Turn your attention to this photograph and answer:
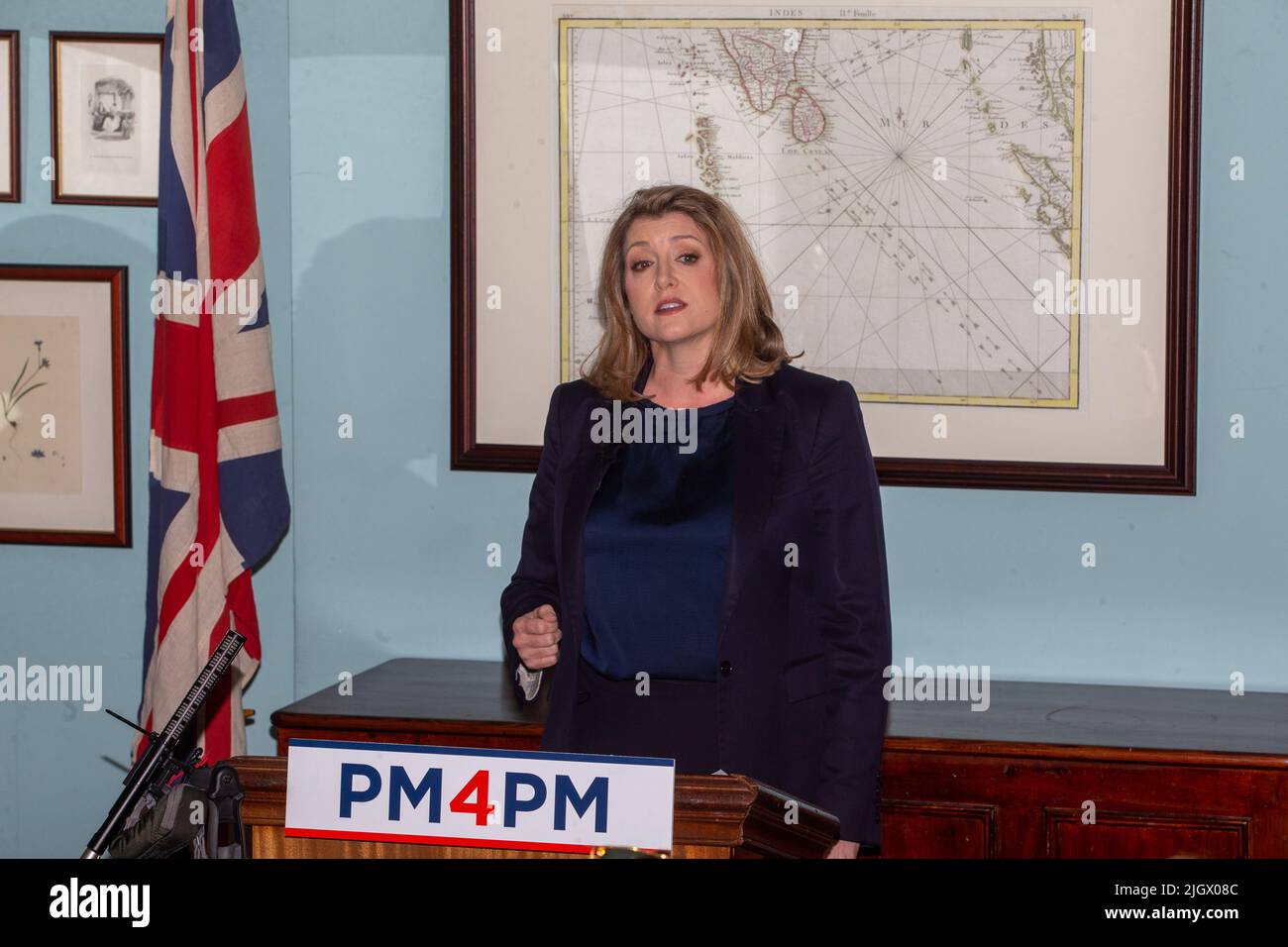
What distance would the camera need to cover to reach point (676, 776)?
130cm

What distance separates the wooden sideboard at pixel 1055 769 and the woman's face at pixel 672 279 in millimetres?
841

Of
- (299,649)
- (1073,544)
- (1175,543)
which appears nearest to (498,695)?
(299,649)

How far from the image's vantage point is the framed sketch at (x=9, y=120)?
3.22 m

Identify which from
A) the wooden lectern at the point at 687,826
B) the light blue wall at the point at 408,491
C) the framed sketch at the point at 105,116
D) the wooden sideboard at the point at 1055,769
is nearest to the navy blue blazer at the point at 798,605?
the wooden sideboard at the point at 1055,769

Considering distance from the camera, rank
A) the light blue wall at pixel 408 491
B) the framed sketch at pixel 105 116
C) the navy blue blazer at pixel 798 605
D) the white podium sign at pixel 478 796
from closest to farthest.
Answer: the white podium sign at pixel 478 796 → the navy blue blazer at pixel 798 605 → the light blue wall at pixel 408 491 → the framed sketch at pixel 105 116

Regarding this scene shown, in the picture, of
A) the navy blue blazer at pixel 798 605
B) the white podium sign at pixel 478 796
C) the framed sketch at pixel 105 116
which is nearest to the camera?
the white podium sign at pixel 478 796

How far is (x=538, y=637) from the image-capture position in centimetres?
214

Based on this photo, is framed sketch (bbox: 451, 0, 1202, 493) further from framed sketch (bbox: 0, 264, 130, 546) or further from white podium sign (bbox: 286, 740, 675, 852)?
white podium sign (bbox: 286, 740, 675, 852)

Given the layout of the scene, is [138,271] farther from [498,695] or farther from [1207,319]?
[1207,319]

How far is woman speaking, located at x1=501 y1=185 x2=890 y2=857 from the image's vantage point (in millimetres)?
2088

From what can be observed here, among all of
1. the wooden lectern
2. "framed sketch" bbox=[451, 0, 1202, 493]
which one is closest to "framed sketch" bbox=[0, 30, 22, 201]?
"framed sketch" bbox=[451, 0, 1202, 493]

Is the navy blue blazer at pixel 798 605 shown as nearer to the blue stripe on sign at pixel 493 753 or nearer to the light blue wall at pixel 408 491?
the blue stripe on sign at pixel 493 753

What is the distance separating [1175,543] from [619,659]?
4.64 ft

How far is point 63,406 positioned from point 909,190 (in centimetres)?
202
